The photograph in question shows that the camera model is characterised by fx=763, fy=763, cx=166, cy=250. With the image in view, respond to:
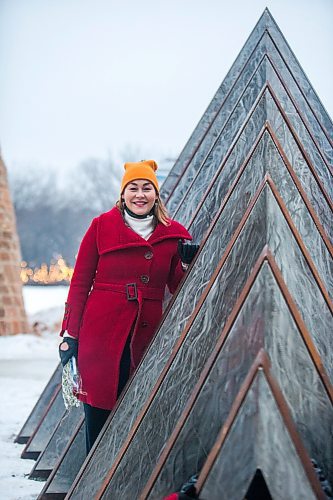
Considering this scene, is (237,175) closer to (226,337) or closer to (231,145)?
(231,145)

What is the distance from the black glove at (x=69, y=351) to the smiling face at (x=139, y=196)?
57 cm

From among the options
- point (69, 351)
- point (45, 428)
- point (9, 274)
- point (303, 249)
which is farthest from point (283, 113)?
point (9, 274)

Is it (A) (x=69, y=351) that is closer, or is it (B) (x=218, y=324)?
(B) (x=218, y=324)

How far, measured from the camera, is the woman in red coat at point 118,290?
9.74 feet

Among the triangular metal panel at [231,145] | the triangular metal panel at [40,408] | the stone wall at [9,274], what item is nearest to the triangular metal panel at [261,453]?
the triangular metal panel at [231,145]

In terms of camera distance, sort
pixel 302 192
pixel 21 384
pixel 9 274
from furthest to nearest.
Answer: pixel 9 274, pixel 21 384, pixel 302 192

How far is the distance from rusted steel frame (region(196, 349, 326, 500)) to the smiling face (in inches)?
45.1

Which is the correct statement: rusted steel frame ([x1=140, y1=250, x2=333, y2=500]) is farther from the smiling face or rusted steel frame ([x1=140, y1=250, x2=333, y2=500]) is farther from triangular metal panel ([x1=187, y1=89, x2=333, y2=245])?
the smiling face

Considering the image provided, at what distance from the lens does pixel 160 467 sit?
2.31 meters

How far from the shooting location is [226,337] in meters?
2.28

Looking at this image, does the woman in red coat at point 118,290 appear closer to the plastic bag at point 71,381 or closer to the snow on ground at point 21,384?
the plastic bag at point 71,381

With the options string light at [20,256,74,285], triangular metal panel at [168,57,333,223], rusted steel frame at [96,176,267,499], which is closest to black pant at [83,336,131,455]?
rusted steel frame at [96,176,267,499]

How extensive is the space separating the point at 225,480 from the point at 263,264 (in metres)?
0.64

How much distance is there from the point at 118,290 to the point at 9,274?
9.04 metres
